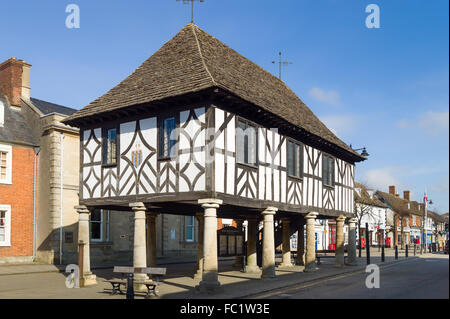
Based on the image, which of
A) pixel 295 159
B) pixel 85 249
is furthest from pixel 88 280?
pixel 295 159

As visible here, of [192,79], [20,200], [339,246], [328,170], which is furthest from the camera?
[20,200]

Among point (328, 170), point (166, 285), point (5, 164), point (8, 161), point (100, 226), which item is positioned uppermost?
point (8, 161)

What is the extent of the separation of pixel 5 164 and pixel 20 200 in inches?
83.3

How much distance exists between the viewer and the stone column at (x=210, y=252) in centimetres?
1423

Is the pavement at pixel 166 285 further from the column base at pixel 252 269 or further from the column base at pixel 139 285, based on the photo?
the column base at pixel 252 269

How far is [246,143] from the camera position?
16.8m

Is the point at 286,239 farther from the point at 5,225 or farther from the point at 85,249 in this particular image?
the point at 5,225

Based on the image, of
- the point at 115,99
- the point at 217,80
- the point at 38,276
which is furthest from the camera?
the point at 38,276

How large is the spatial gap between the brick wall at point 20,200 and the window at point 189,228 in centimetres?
1231

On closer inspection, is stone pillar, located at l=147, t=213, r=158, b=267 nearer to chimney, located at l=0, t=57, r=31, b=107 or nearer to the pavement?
the pavement
